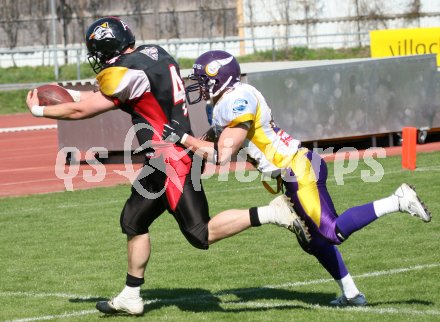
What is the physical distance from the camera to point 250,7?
35625mm

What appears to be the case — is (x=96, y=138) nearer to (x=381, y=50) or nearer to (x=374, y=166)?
(x=374, y=166)

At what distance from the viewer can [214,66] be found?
636 centimetres

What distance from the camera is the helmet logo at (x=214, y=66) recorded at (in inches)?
249

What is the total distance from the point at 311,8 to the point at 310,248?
2903 centimetres

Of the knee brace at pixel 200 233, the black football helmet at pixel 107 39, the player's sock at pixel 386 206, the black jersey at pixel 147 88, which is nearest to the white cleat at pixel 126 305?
the knee brace at pixel 200 233

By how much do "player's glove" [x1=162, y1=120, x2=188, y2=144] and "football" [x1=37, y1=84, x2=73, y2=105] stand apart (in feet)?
2.68

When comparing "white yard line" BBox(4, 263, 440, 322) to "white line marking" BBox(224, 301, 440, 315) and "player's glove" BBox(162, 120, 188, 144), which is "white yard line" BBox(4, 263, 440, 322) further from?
"player's glove" BBox(162, 120, 188, 144)

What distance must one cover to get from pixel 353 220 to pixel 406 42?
52.1ft

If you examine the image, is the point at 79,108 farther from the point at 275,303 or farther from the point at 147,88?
the point at 275,303

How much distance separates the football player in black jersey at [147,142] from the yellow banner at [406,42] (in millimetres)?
15456

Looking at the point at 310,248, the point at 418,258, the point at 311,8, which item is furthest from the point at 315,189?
the point at 311,8

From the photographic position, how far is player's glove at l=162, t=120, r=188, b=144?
6238 millimetres

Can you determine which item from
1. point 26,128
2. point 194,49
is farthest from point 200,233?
point 194,49

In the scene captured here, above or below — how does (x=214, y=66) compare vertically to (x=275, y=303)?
above
